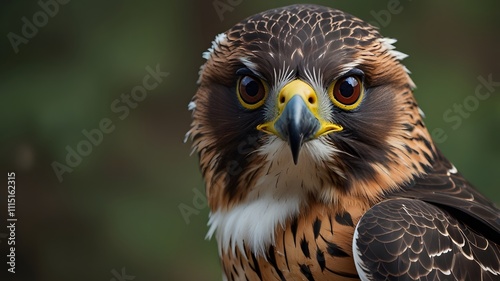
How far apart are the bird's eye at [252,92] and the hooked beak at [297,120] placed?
117mm

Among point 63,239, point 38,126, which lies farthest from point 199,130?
point 63,239

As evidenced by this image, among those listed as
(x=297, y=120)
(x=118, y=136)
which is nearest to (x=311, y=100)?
(x=297, y=120)

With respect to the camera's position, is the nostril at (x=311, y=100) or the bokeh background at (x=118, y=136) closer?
the nostril at (x=311, y=100)

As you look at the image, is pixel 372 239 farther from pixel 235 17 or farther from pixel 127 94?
pixel 235 17

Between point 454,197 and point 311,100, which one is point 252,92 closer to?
point 311,100

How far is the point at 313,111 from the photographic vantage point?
312cm

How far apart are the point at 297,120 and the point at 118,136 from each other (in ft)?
9.42

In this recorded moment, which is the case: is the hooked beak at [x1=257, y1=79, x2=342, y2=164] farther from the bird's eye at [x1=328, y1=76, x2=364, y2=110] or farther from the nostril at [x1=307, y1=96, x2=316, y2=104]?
the bird's eye at [x1=328, y1=76, x2=364, y2=110]

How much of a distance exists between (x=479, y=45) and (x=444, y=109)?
0.87 meters

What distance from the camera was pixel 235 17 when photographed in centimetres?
592

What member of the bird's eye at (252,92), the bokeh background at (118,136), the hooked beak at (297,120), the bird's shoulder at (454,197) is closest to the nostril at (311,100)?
the hooked beak at (297,120)

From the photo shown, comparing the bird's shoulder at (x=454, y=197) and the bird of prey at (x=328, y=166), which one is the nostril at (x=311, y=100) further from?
the bird's shoulder at (x=454, y=197)

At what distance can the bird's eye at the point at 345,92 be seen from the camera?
326 centimetres

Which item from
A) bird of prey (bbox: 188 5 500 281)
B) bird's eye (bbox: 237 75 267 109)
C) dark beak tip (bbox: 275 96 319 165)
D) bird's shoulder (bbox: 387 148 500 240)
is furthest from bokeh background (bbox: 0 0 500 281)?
dark beak tip (bbox: 275 96 319 165)
